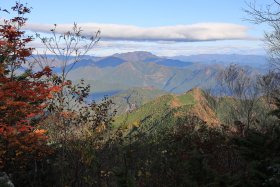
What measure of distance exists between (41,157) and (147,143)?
13.2 ft

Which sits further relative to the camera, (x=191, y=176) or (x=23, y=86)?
(x=23, y=86)

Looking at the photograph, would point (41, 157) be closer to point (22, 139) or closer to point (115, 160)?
point (22, 139)

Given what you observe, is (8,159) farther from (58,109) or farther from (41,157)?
(58,109)

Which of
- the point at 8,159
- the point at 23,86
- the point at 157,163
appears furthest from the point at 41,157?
the point at 157,163

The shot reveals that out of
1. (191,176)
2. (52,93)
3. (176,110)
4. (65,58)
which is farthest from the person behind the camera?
(176,110)

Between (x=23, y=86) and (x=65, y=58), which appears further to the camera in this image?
(x=23, y=86)

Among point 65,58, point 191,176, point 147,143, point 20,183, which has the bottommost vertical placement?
point 20,183

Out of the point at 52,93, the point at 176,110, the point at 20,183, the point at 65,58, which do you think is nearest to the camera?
the point at 65,58

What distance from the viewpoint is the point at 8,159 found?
12.6 meters

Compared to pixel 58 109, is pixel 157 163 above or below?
below

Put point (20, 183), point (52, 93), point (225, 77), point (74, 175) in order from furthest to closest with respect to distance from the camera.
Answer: point (225, 77) < point (20, 183) < point (52, 93) < point (74, 175)

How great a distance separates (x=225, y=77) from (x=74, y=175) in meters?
32.0

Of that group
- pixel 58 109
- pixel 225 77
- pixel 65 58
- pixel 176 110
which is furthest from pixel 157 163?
pixel 176 110

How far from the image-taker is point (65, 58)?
1004 cm
